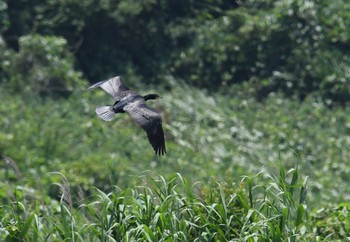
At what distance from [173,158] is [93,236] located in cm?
683

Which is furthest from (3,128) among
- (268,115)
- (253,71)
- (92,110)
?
(253,71)

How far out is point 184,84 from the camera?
1653 cm

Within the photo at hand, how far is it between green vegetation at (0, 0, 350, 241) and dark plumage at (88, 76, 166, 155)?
3.79 ft

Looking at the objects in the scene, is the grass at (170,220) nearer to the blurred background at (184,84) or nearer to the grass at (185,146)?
the grass at (185,146)

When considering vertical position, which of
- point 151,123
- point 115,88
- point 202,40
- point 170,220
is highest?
point 151,123

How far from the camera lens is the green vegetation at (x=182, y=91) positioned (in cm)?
1273

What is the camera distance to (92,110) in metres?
15.2

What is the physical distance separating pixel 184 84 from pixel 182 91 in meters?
0.41

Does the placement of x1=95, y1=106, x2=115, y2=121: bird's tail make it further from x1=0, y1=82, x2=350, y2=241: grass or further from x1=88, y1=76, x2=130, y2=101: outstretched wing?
x1=0, y1=82, x2=350, y2=241: grass

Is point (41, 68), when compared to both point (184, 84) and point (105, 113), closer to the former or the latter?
point (184, 84)

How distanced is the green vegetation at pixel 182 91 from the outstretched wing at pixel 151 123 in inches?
61.3

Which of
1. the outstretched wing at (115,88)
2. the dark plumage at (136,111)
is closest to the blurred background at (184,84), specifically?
the outstretched wing at (115,88)

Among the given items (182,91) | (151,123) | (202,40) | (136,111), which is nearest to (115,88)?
(136,111)

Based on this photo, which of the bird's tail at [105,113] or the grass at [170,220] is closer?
the grass at [170,220]
